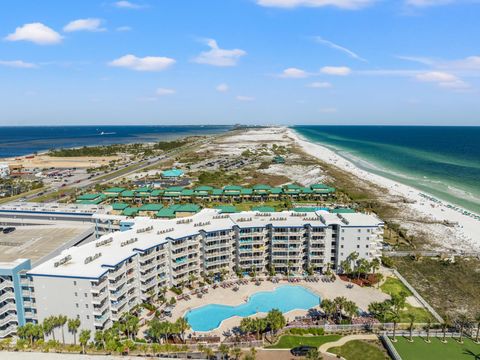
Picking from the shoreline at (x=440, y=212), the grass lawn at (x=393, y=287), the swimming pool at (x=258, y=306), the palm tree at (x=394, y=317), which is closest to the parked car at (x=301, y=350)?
the swimming pool at (x=258, y=306)

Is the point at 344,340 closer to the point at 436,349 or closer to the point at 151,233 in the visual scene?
the point at 436,349

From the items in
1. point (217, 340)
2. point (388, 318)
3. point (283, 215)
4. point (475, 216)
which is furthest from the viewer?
point (475, 216)

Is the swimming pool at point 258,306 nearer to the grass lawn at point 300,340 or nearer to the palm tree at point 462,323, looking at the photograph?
the grass lawn at point 300,340

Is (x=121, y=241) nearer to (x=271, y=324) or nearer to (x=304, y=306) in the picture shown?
(x=271, y=324)

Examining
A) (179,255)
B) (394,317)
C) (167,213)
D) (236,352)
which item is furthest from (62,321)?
(394,317)

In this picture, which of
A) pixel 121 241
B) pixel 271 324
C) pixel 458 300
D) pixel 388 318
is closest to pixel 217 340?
pixel 271 324

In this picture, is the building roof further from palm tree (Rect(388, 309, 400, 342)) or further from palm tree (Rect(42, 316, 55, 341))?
palm tree (Rect(388, 309, 400, 342))
